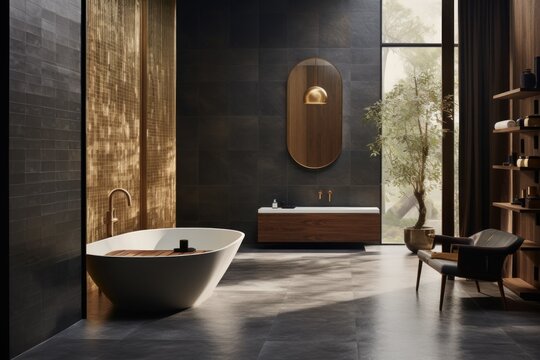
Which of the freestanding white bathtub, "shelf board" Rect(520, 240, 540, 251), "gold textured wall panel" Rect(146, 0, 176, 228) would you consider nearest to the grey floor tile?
the freestanding white bathtub

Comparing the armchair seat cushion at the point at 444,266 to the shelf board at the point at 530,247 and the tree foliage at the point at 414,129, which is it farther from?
the tree foliage at the point at 414,129

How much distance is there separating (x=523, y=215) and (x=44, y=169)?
447 centimetres

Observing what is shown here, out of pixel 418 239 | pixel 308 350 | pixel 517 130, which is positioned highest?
pixel 517 130

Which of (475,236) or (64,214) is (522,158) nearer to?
(475,236)

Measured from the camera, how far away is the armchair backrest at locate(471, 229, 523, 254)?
21.7 feet

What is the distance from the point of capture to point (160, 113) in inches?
348

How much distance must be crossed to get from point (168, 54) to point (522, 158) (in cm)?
408

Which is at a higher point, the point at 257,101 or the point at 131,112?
the point at 257,101

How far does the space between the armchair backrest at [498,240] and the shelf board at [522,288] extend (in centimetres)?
49

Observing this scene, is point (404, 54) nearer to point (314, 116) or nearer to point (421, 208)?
point (314, 116)

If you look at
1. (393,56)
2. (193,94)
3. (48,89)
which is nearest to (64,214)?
(48,89)

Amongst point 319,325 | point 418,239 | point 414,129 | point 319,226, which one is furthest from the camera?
point 414,129

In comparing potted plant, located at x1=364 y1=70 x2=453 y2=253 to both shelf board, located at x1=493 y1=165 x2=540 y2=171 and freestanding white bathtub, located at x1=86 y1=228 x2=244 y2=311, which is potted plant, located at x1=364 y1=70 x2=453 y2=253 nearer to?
shelf board, located at x1=493 y1=165 x2=540 y2=171

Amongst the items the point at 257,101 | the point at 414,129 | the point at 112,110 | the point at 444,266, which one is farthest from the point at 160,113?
the point at 414,129
